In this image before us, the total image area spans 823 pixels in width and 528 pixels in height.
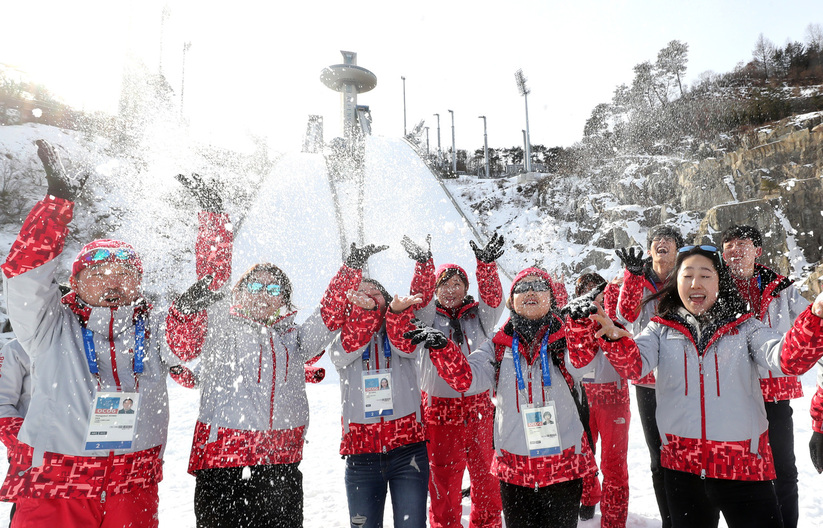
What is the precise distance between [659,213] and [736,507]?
1601cm

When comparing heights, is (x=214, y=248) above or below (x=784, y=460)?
above

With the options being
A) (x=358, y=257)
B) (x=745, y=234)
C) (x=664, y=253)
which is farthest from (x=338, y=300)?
(x=745, y=234)

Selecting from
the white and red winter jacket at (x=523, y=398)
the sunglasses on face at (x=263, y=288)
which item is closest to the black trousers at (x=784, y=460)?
the white and red winter jacket at (x=523, y=398)

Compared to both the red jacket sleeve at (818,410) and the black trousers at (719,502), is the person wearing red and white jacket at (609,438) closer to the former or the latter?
the black trousers at (719,502)

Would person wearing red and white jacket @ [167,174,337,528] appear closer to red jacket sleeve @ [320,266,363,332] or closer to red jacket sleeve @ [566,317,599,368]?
red jacket sleeve @ [320,266,363,332]

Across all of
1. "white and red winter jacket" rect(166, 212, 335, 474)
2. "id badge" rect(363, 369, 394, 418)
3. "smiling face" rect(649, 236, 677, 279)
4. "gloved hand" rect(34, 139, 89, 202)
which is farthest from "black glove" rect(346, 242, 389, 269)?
"smiling face" rect(649, 236, 677, 279)

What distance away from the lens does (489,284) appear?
2580 millimetres

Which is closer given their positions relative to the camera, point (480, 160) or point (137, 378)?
point (137, 378)

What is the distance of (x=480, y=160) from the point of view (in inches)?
1363

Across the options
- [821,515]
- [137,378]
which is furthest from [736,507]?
[137,378]

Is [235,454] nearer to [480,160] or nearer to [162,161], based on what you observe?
[162,161]

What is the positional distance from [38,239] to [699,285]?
8.17 ft

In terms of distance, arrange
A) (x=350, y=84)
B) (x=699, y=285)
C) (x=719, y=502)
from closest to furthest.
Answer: (x=719, y=502) < (x=699, y=285) < (x=350, y=84)

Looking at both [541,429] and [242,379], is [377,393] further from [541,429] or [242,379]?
[541,429]
